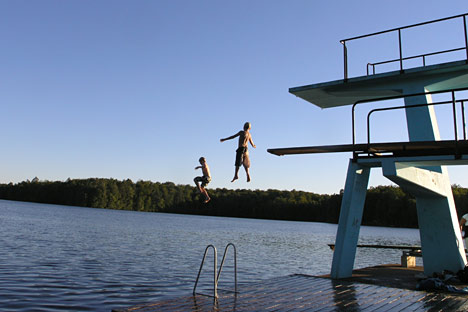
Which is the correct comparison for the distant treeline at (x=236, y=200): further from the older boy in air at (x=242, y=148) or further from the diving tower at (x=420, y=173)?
the older boy in air at (x=242, y=148)

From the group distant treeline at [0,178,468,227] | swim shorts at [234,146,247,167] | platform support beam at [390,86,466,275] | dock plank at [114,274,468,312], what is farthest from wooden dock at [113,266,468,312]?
distant treeline at [0,178,468,227]

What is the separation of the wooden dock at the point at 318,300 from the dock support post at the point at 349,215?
1048mm

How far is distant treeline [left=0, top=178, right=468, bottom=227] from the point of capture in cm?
11469

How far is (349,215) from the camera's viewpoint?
43.9 feet

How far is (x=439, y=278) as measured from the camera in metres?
12.7

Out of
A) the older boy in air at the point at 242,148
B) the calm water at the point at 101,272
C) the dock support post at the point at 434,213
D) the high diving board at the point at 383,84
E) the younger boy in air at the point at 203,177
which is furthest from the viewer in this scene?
the calm water at the point at 101,272

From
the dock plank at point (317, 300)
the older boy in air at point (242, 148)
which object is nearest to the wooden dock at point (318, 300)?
the dock plank at point (317, 300)

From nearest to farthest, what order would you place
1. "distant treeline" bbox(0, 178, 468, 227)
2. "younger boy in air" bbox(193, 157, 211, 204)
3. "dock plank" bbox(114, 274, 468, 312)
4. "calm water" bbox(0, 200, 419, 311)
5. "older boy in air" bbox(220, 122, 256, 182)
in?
"dock plank" bbox(114, 274, 468, 312) → "older boy in air" bbox(220, 122, 256, 182) → "younger boy in air" bbox(193, 157, 211, 204) → "calm water" bbox(0, 200, 419, 311) → "distant treeline" bbox(0, 178, 468, 227)

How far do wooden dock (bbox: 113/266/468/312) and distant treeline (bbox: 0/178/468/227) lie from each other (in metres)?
93.2

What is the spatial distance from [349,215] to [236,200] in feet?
328

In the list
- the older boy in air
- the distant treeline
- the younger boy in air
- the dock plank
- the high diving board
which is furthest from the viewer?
the distant treeline

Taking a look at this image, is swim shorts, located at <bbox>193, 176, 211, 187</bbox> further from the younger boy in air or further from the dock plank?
the dock plank

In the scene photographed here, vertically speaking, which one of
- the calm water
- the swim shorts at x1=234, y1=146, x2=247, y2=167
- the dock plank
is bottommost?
the calm water

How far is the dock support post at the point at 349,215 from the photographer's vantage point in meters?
13.3
